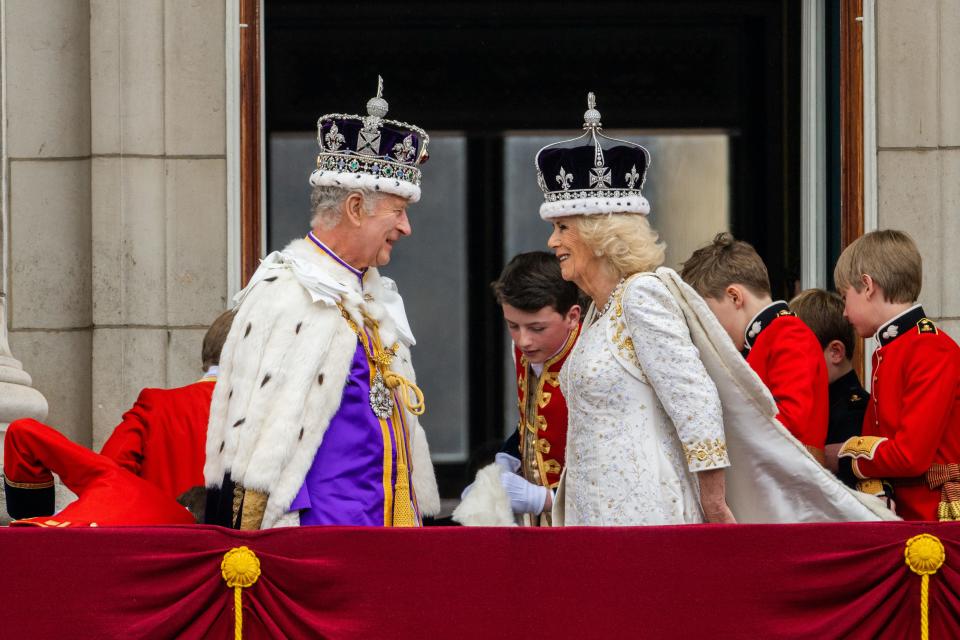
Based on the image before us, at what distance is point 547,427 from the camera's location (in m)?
4.86

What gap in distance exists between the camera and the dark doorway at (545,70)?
350 inches

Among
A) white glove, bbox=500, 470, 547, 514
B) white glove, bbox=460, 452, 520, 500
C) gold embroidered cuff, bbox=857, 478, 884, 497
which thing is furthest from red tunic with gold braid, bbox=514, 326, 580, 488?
gold embroidered cuff, bbox=857, 478, 884, 497

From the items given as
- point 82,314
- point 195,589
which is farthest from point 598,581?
point 82,314

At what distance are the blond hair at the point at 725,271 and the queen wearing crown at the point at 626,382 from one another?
0.73 m

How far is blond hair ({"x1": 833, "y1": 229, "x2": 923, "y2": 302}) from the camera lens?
4.74 m

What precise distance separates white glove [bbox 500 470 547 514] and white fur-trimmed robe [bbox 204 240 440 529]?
77 centimetres

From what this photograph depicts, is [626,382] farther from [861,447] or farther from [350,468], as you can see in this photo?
[861,447]

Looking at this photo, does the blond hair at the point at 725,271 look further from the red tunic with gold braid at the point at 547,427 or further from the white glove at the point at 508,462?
the white glove at the point at 508,462

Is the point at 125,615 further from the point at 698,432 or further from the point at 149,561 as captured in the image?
the point at 698,432

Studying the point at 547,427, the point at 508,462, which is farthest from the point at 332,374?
the point at 508,462

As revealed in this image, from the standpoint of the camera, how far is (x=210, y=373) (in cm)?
532

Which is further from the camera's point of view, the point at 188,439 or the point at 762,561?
the point at 188,439

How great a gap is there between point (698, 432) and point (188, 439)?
1978mm

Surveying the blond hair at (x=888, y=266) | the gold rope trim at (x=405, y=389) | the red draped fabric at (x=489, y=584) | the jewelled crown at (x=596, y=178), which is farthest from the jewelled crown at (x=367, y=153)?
the blond hair at (x=888, y=266)
